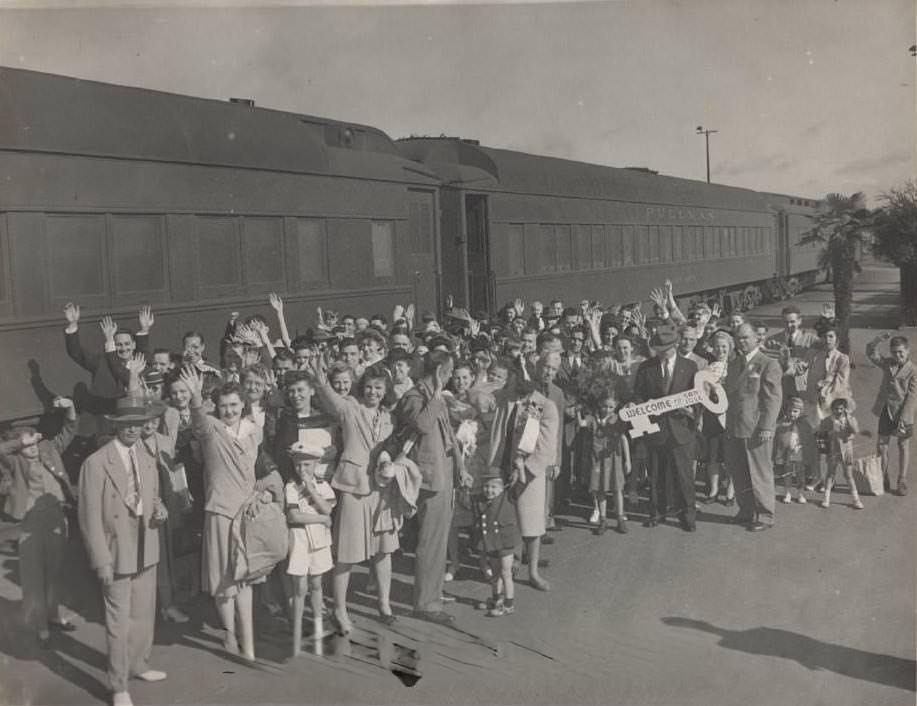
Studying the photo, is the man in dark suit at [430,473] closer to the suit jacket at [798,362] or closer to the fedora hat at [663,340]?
the fedora hat at [663,340]

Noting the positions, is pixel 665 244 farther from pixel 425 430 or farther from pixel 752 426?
pixel 425 430

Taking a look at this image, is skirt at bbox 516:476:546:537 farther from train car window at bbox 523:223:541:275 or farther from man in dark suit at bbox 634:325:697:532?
train car window at bbox 523:223:541:275

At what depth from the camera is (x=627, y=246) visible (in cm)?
1680

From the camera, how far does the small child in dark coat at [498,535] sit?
5.11 metres

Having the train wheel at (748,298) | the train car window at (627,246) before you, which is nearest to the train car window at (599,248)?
the train car window at (627,246)

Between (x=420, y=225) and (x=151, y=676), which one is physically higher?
(x=420, y=225)

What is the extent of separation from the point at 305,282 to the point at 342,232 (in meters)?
0.91

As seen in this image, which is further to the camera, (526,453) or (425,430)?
(526,453)

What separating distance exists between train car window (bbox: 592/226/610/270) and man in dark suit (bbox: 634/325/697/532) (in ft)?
29.4

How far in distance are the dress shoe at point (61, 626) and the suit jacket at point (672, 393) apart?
448 centimetres

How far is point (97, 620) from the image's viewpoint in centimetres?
511

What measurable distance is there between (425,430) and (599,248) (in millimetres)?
11372

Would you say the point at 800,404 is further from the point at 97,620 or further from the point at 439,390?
the point at 97,620

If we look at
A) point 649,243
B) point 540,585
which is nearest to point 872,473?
point 540,585
